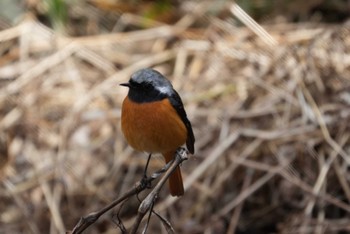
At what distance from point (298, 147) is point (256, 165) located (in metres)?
0.33

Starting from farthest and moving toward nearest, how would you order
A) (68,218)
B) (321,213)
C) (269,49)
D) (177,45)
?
(177,45), (269,49), (68,218), (321,213)

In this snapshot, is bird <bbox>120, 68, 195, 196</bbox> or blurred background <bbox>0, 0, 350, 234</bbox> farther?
blurred background <bbox>0, 0, 350, 234</bbox>

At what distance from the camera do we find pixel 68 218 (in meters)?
5.30

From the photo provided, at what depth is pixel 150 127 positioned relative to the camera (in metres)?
2.94

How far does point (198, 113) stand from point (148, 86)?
253cm

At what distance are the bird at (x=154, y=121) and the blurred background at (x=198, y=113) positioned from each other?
2.01 metres

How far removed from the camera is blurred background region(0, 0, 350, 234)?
5023mm

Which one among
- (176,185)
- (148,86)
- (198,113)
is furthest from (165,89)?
(198,113)

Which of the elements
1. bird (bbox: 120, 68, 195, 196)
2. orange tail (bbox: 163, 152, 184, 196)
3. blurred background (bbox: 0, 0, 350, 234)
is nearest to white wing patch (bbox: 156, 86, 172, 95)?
bird (bbox: 120, 68, 195, 196)

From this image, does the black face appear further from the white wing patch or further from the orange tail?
the orange tail

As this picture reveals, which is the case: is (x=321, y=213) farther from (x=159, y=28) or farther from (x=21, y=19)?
(x=21, y=19)

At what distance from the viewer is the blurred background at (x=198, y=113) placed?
16.5 ft

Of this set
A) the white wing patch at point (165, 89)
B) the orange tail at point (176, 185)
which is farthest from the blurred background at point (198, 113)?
the white wing patch at point (165, 89)

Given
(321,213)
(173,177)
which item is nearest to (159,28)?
(321,213)
